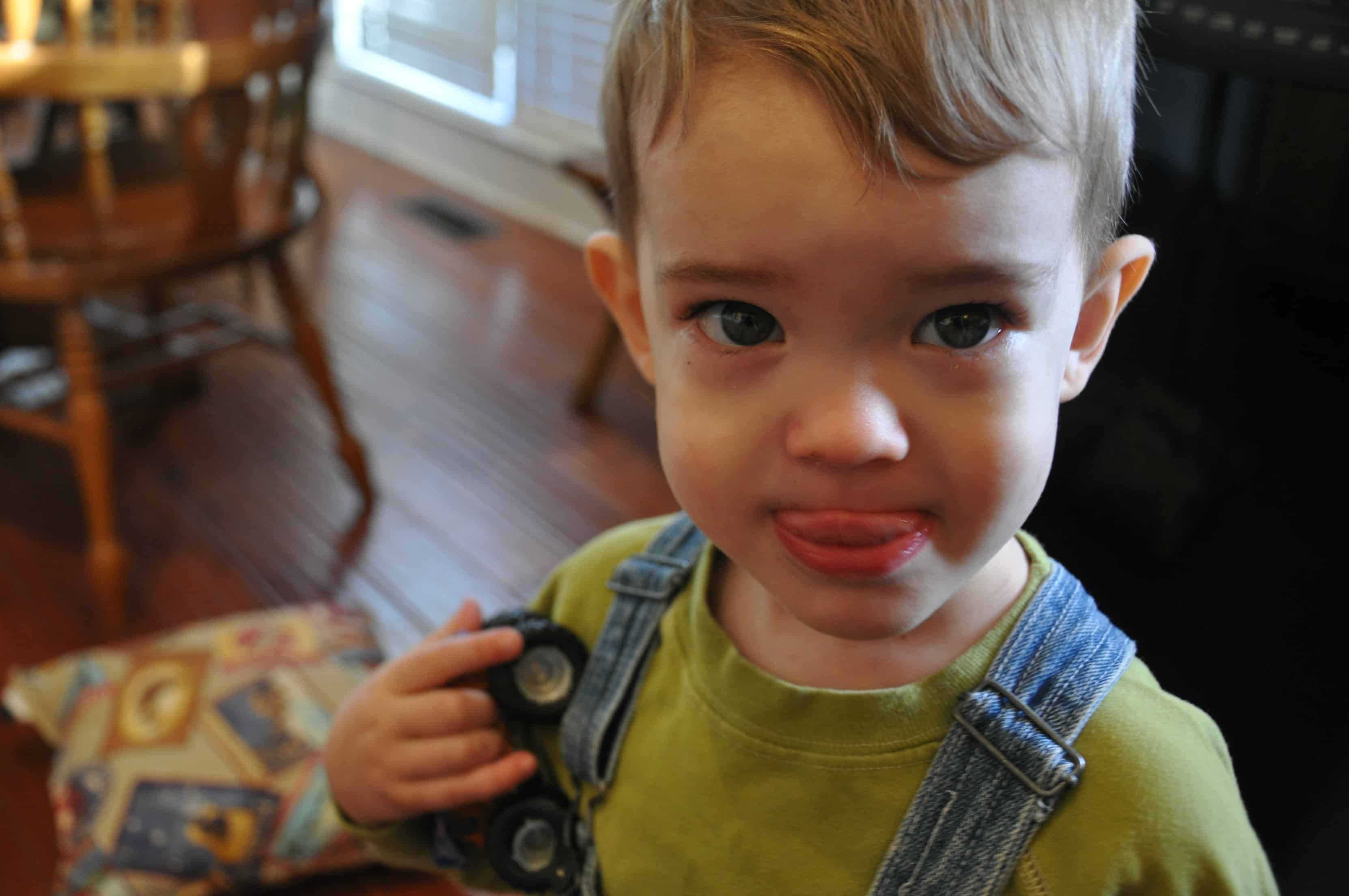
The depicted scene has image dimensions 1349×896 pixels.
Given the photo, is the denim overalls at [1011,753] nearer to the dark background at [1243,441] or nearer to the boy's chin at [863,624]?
the boy's chin at [863,624]

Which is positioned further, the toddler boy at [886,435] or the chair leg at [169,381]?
the chair leg at [169,381]

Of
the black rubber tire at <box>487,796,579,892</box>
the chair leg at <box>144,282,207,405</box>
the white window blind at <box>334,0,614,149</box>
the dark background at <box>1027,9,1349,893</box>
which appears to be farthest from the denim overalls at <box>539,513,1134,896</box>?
the white window blind at <box>334,0,614,149</box>

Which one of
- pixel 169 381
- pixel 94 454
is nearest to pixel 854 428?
pixel 94 454

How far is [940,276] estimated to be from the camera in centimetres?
43

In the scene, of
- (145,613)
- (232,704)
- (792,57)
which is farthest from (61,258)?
(792,57)

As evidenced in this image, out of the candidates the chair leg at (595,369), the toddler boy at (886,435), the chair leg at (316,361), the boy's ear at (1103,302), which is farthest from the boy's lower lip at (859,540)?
the chair leg at (595,369)

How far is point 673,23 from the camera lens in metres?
0.48

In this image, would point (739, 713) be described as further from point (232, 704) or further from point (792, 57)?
point (232, 704)

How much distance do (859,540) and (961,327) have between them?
10cm

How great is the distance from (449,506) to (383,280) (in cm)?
113

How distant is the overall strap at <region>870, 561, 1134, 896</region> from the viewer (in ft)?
1.64

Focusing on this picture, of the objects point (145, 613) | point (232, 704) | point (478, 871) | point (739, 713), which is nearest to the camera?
point (739, 713)

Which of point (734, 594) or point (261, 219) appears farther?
point (261, 219)

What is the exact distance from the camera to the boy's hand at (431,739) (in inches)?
26.2
